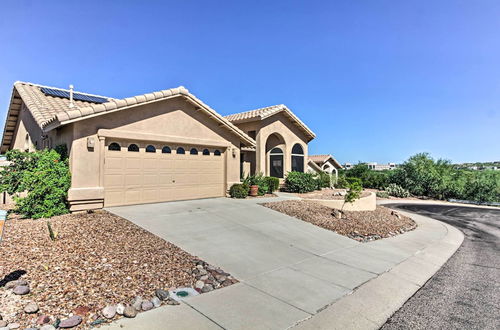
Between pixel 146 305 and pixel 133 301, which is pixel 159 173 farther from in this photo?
pixel 146 305

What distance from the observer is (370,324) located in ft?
12.8

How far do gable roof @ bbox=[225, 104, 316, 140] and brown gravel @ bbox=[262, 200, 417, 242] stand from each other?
734 cm

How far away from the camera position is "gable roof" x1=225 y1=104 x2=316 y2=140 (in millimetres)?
18161

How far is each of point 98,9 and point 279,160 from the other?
13.4 metres

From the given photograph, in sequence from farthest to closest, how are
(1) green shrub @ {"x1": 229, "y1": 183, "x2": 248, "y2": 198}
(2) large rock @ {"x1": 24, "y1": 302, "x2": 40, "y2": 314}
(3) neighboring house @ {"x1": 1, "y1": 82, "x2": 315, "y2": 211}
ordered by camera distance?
1. (1) green shrub @ {"x1": 229, "y1": 183, "x2": 248, "y2": 198}
2. (3) neighboring house @ {"x1": 1, "y1": 82, "x2": 315, "y2": 211}
3. (2) large rock @ {"x1": 24, "y1": 302, "x2": 40, "y2": 314}

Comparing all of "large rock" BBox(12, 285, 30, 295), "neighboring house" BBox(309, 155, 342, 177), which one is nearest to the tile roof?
"large rock" BBox(12, 285, 30, 295)

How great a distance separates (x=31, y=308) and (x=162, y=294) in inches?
65.0

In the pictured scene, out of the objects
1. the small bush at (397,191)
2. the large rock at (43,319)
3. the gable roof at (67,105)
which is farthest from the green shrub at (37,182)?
the small bush at (397,191)

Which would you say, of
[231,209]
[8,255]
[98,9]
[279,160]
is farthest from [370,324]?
[279,160]

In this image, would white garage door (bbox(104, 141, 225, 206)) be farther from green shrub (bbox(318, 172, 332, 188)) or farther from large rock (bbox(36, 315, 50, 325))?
green shrub (bbox(318, 172, 332, 188))

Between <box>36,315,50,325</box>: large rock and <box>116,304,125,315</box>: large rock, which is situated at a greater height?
<box>36,315,50,325</box>: large rock

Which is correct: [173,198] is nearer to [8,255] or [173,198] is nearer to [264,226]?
[264,226]

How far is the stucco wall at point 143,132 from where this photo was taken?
30.9ft

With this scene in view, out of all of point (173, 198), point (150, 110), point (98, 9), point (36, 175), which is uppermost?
point (98, 9)
